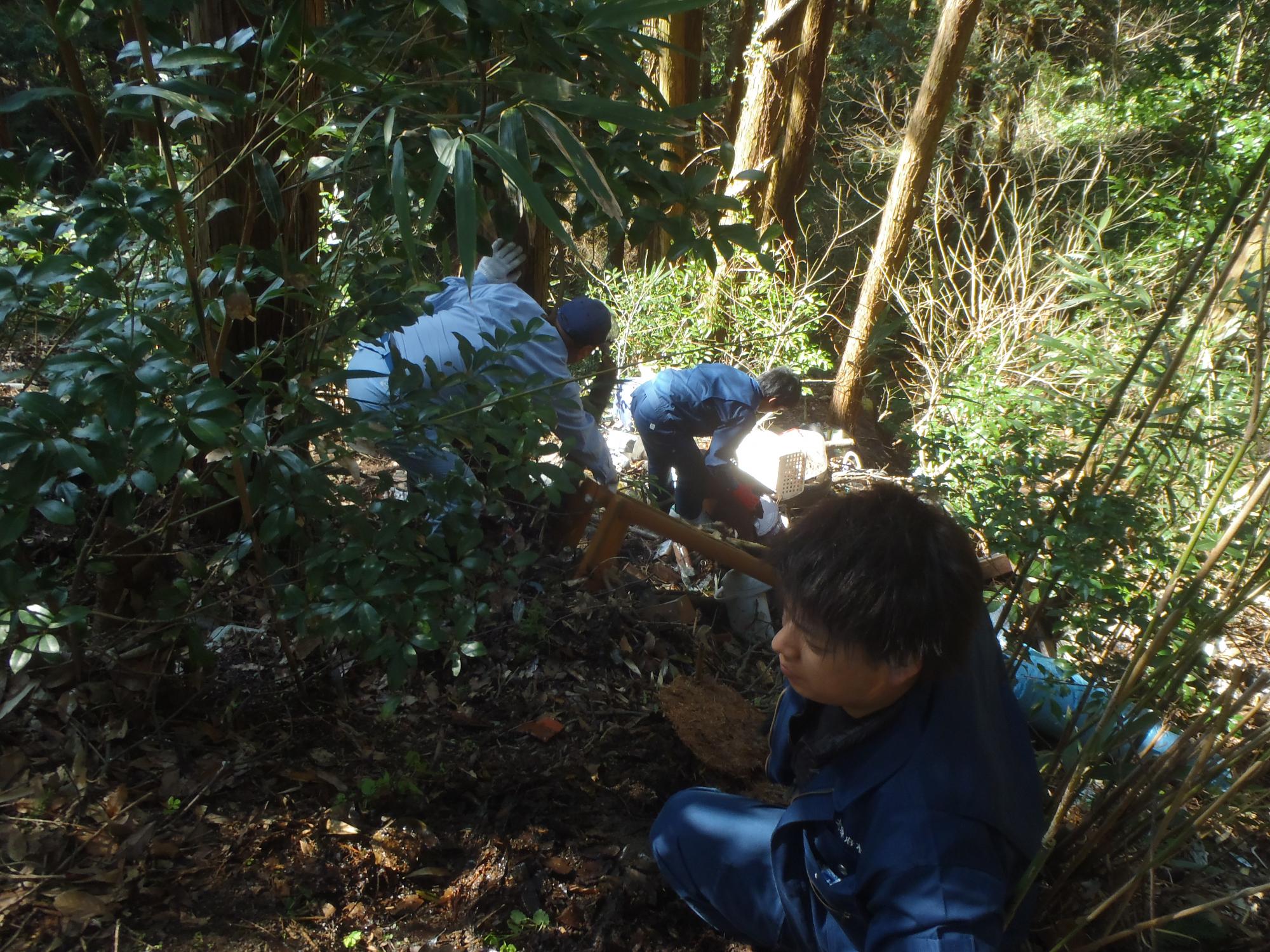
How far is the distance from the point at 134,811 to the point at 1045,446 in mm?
3342

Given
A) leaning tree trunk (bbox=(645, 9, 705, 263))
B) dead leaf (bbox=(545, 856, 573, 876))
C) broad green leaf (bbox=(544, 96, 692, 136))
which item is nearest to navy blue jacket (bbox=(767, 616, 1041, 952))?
dead leaf (bbox=(545, 856, 573, 876))

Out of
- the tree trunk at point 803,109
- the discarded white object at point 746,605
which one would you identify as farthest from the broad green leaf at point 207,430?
the tree trunk at point 803,109

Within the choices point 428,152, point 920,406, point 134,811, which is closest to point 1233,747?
point 428,152

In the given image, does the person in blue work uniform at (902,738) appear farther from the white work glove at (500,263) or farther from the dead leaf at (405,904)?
the white work glove at (500,263)

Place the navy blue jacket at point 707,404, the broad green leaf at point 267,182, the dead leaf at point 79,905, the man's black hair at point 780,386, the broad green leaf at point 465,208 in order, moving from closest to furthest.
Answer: the broad green leaf at point 465,208, the broad green leaf at point 267,182, the dead leaf at point 79,905, the navy blue jacket at point 707,404, the man's black hair at point 780,386

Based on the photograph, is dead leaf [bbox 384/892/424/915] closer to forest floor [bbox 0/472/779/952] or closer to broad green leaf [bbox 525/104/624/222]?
forest floor [bbox 0/472/779/952]

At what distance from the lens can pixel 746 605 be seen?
383 cm

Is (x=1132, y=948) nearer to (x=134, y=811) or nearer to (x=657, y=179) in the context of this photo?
(x=657, y=179)

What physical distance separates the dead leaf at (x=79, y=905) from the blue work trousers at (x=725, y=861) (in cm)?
127

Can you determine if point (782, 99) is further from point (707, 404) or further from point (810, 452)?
point (707, 404)

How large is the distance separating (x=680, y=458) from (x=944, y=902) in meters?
4.16

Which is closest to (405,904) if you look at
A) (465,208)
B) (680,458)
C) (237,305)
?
(237,305)

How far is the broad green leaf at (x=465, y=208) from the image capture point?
1279 mm

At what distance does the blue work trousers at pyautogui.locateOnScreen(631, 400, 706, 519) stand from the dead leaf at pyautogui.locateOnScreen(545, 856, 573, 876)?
10.5ft
